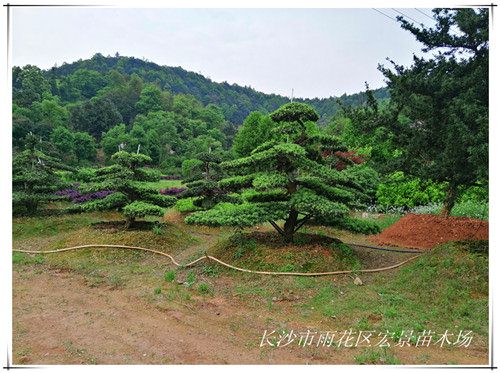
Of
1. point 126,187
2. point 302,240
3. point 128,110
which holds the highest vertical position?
point 128,110

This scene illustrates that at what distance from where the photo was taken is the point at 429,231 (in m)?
11.3

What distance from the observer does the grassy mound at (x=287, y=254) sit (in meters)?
7.33

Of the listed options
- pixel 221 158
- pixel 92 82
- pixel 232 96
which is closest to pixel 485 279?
pixel 221 158

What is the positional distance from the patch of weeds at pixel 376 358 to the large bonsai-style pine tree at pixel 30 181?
39.3 feet

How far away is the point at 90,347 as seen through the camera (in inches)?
168

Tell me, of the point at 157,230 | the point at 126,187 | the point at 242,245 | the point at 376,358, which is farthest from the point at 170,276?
the point at 126,187

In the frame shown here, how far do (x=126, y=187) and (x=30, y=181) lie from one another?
4.06m

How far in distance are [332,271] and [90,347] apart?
448 centimetres

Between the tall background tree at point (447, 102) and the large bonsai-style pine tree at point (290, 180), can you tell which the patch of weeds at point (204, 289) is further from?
the tall background tree at point (447, 102)

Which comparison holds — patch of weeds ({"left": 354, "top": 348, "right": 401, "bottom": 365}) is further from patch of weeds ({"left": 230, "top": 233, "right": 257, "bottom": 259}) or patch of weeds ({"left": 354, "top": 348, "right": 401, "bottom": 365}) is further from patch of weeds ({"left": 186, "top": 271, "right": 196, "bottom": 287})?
patch of weeds ({"left": 230, "top": 233, "right": 257, "bottom": 259})

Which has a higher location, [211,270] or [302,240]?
[302,240]

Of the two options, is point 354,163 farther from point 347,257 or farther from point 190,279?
point 190,279

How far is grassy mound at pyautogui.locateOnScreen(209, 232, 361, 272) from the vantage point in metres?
7.33

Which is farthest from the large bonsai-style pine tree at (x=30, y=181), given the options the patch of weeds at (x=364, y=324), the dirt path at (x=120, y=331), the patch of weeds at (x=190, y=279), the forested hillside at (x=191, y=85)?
the forested hillside at (x=191, y=85)
